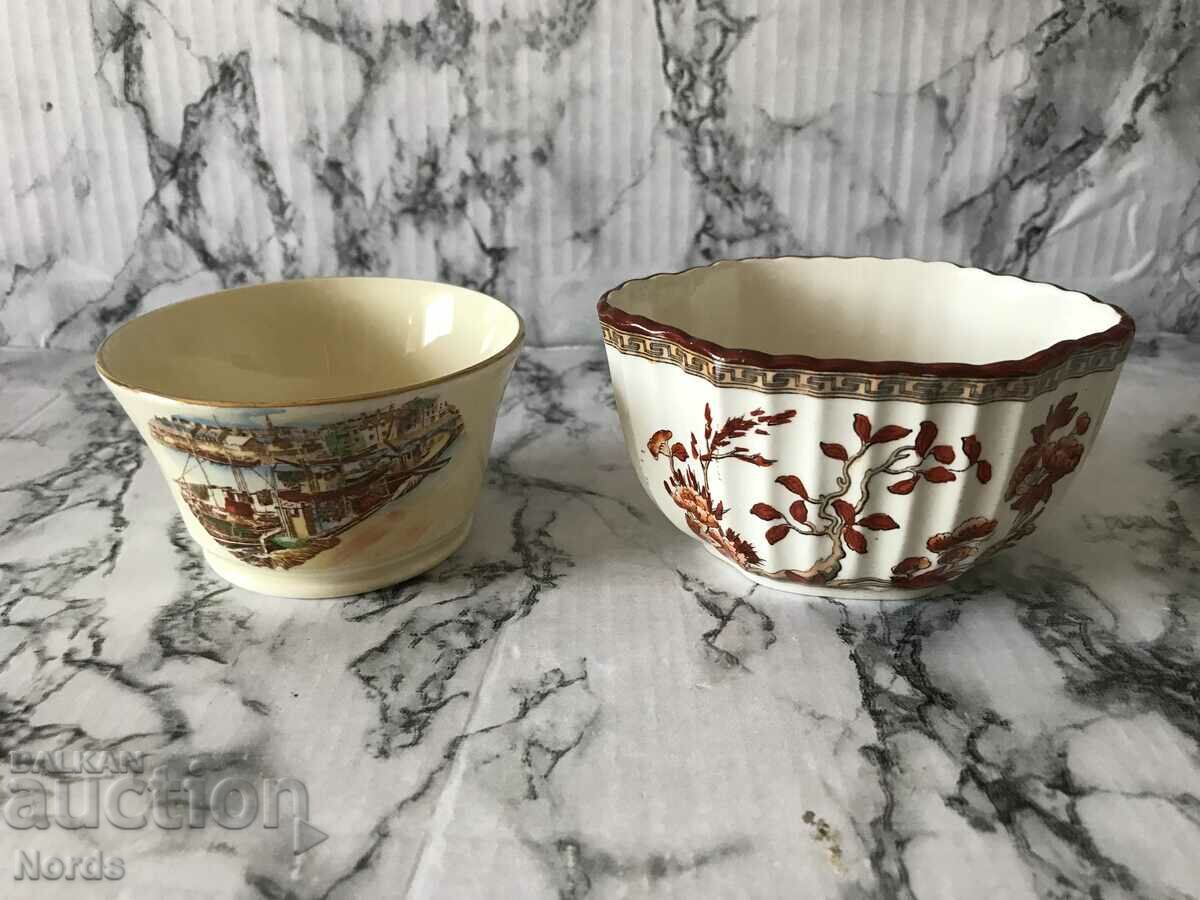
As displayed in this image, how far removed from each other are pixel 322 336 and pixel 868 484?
38cm

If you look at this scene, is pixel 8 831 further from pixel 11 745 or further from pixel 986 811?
pixel 986 811

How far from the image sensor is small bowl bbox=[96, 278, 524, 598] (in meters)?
0.48

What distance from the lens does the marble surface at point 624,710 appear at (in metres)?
0.37

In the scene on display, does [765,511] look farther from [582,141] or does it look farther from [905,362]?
[582,141]

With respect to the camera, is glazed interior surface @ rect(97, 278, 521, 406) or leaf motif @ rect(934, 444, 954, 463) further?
glazed interior surface @ rect(97, 278, 521, 406)

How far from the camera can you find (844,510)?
0.47 m

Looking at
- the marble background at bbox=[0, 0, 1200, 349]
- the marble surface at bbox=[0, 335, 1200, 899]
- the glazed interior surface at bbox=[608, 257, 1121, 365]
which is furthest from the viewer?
the marble background at bbox=[0, 0, 1200, 349]

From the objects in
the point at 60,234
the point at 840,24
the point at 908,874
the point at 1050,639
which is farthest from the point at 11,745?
the point at 840,24

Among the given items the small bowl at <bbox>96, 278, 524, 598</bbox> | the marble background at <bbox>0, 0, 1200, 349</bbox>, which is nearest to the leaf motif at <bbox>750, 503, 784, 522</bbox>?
the small bowl at <bbox>96, 278, 524, 598</bbox>

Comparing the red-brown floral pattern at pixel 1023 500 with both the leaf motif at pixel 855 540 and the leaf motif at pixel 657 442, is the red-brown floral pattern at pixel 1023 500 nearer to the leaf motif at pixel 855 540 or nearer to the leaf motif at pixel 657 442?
the leaf motif at pixel 855 540

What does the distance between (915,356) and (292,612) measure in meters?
0.39

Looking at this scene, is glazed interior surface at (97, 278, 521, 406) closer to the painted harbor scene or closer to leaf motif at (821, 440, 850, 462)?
the painted harbor scene

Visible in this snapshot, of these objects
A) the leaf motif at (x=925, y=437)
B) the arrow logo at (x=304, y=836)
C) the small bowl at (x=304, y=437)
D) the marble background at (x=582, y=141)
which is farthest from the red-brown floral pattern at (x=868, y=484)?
the marble background at (x=582, y=141)

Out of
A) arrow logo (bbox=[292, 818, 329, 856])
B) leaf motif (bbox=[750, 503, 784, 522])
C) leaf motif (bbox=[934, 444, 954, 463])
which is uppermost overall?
leaf motif (bbox=[934, 444, 954, 463])
